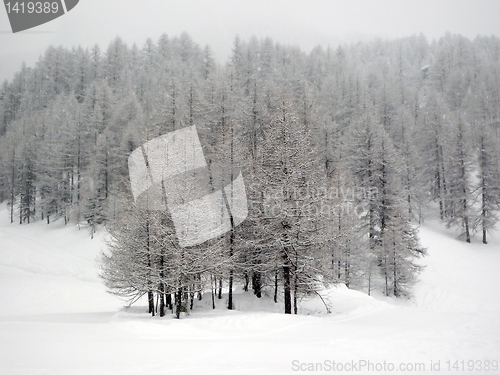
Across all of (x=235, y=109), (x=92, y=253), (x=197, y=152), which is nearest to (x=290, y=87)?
(x=235, y=109)

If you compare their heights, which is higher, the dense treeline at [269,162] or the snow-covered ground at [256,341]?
the dense treeline at [269,162]

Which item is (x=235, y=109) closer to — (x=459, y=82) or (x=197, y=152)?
(x=197, y=152)

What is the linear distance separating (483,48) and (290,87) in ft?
320

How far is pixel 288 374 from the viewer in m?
5.71

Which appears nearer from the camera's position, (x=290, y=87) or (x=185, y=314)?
(x=185, y=314)

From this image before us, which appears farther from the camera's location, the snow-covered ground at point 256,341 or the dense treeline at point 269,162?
the dense treeline at point 269,162

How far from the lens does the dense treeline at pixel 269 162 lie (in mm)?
13852

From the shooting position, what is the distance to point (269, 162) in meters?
14.4

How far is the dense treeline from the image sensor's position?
45.4 ft

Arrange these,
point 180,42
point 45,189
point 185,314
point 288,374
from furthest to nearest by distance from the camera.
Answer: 1. point 180,42
2. point 45,189
3. point 185,314
4. point 288,374

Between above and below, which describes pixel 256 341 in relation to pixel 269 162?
below

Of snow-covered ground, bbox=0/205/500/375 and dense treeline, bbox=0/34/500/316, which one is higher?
dense treeline, bbox=0/34/500/316

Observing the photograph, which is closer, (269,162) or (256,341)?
(256,341)

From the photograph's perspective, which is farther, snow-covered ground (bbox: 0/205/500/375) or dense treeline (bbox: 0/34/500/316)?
dense treeline (bbox: 0/34/500/316)
